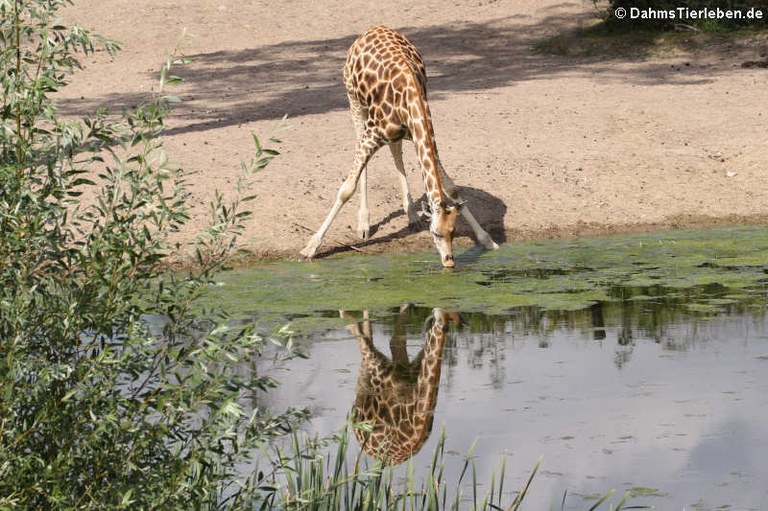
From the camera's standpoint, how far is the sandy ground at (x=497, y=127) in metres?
14.1

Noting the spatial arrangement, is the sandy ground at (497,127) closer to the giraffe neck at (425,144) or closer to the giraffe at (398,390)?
the giraffe at (398,390)

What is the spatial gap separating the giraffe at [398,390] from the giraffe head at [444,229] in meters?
1.46

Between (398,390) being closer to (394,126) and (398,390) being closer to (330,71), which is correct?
(394,126)

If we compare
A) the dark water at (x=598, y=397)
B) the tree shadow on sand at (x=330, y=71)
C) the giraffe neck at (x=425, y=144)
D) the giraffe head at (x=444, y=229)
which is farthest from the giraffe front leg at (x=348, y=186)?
the tree shadow on sand at (x=330, y=71)

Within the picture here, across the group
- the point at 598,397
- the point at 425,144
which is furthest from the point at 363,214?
the point at 598,397

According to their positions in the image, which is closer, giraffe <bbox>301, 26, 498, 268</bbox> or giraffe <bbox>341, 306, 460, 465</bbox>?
giraffe <bbox>341, 306, 460, 465</bbox>

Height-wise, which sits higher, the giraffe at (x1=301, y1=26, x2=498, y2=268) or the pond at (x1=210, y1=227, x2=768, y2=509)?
the giraffe at (x1=301, y1=26, x2=498, y2=268)

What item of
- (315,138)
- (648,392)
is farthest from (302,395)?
(315,138)

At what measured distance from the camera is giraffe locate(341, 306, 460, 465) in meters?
7.29

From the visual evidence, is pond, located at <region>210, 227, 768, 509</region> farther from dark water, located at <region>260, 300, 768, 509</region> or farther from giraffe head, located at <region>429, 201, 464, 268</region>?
giraffe head, located at <region>429, 201, 464, 268</region>

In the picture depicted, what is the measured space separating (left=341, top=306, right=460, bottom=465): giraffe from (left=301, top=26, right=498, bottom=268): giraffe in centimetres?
187

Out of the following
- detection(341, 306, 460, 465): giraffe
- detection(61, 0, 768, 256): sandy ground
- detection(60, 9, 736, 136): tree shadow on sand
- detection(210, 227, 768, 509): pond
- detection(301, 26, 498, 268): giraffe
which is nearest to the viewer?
detection(210, 227, 768, 509): pond

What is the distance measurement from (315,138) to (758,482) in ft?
34.8

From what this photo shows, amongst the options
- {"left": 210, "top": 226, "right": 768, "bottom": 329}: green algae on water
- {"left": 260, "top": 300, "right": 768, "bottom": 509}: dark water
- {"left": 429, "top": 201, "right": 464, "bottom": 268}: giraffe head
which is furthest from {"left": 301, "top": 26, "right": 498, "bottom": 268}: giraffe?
{"left": 260, "top": 300, "right": 768, "bottom": 509}: dark water
